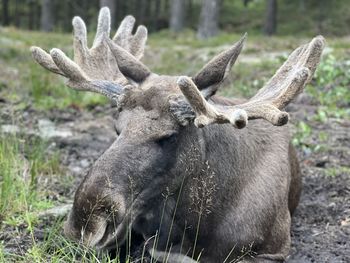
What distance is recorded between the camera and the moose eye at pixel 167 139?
454 cm

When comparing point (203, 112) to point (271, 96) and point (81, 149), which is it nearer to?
point (271, 96)

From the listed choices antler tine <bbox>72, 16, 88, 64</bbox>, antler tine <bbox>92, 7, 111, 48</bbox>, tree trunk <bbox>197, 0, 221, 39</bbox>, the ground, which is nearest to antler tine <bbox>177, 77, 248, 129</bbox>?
the ground

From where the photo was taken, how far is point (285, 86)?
15.1ft

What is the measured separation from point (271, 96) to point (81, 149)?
13.0 ft

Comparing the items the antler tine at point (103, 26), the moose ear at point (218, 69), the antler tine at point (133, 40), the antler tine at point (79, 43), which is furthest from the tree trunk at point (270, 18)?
the moose ear at point (218, 69)

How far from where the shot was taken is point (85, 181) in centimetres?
435

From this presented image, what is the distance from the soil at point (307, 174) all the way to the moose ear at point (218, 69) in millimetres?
1539

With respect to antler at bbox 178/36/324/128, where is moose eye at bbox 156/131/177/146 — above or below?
below

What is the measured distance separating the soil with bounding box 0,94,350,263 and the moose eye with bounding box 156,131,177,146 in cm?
131

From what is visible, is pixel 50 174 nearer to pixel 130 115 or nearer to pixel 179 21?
pixel 130 115

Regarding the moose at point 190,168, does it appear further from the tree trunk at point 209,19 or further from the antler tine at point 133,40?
the tree trunk at point 209,19

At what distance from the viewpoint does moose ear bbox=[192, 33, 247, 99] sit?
4.68 m

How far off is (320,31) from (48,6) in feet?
43.1

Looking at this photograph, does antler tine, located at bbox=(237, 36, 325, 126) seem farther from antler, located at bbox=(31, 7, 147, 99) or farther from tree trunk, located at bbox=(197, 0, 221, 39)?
tree trunk, located at bbox=(197, 0, 221, 39)
